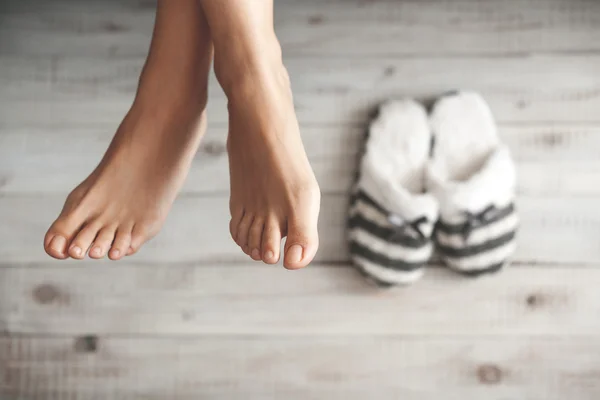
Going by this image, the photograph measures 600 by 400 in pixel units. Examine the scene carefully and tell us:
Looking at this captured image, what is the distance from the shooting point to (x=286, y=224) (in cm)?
64

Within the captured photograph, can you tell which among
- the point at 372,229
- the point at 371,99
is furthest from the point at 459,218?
the point at 371,99

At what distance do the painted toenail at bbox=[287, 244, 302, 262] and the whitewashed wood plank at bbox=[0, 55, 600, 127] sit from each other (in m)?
0.54

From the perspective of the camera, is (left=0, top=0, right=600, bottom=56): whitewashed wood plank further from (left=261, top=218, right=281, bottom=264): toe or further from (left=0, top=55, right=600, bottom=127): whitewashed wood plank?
(left=261, top=218, right=281, bottom=264): toe

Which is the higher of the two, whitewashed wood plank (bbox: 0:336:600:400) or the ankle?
the ankle

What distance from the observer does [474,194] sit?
1.02m

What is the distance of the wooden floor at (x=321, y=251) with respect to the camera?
1.06 metres

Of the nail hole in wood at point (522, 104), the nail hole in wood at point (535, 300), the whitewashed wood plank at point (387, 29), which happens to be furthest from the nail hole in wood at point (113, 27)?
the nail hole in wood at point (535, 300)

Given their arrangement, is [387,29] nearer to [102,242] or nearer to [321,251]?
[321,251]

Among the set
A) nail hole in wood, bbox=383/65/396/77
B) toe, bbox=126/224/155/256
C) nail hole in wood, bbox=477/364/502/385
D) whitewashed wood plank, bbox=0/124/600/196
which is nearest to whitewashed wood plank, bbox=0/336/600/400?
nail hole in wood, bbox=477/364/502/385

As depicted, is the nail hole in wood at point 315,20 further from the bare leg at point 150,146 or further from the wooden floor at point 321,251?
the bare leg at point 150,146

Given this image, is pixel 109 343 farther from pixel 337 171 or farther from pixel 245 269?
pixel 337 171

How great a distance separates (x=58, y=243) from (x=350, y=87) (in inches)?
25.3

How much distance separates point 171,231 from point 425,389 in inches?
22.1

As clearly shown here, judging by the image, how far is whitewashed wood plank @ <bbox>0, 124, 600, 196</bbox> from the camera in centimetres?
109
